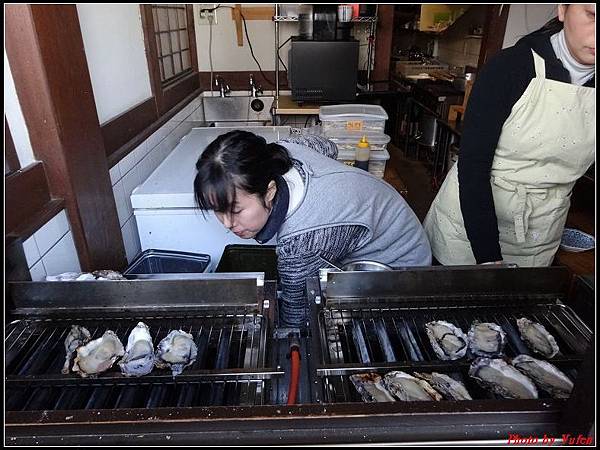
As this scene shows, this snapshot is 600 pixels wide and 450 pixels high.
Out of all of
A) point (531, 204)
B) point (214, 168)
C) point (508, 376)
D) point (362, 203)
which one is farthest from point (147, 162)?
point (508, 376)

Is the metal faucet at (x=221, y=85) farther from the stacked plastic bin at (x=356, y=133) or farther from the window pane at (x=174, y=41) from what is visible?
the stacked plastic bin at (x=356, y=133)

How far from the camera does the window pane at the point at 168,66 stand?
9.91 ft

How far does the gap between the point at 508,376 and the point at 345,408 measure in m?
0.40

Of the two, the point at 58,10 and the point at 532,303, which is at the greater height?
the point at 58,10

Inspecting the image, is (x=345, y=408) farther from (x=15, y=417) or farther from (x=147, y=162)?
(x=147, y=162)

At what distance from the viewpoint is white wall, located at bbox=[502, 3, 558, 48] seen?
326 cm

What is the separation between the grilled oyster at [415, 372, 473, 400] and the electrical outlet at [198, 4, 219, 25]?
3747 millimetres

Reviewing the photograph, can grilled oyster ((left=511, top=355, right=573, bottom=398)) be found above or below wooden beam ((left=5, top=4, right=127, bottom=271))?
below

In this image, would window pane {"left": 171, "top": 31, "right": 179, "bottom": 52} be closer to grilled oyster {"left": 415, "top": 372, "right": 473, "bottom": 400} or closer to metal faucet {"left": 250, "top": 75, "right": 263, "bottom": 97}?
metal faucet {"left": 250, "top": 75, "right": 263, "bottom": 97}

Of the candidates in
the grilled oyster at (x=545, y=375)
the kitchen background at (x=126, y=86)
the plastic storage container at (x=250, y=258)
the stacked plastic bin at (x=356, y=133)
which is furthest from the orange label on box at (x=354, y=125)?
the grilled oyster at (x=545, y=375)

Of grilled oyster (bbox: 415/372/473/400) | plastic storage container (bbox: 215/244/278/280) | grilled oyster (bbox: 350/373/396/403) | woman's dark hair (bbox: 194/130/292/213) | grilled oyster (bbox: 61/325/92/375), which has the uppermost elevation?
woman's dark hair (bbox: 194/130/292/213)

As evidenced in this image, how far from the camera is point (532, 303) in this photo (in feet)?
3.70

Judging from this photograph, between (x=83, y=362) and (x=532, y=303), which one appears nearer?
(x=83, y=362)

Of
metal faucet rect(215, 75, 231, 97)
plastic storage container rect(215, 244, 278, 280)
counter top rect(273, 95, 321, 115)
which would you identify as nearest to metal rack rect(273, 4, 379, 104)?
counter top rect(273, 95, 321, 115)
